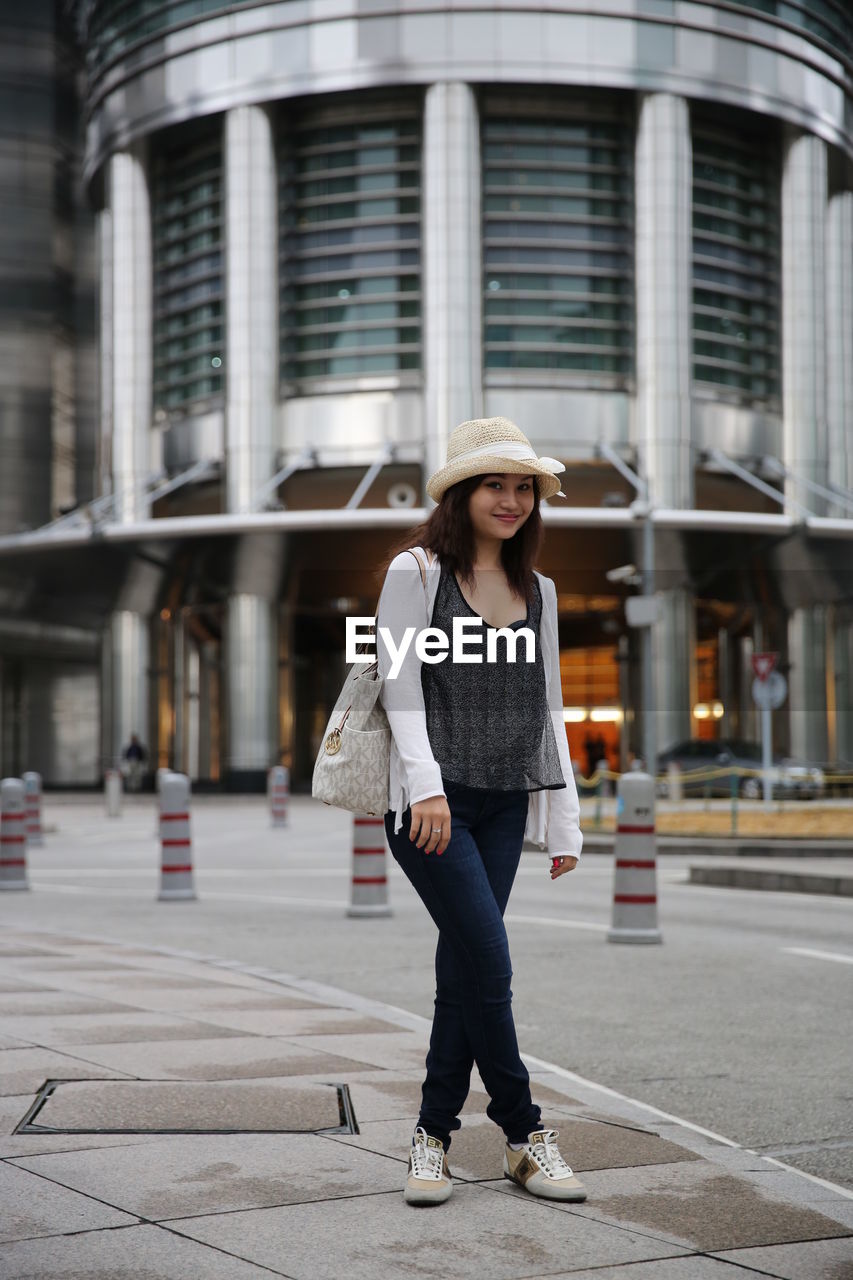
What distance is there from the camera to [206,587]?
2040 inches

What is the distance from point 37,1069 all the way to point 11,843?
10.7 m

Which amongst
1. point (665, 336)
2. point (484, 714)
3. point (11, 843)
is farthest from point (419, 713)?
point (665, 336)

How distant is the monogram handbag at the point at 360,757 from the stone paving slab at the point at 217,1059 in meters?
2.27

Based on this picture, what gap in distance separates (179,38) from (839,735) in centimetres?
3151

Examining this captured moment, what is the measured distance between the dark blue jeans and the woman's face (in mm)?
774

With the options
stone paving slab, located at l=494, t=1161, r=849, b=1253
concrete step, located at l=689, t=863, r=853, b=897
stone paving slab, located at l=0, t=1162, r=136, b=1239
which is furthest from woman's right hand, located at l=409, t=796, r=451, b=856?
concrete step, located at l=689, t=863, r=853, b=897

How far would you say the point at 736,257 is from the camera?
173ft

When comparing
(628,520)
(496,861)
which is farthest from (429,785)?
(628,520)

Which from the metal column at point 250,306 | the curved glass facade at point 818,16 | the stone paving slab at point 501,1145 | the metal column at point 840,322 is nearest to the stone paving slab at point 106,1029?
the stone paving slab at point 501,1145

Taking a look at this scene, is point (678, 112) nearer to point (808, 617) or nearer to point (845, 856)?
point (808, 617)

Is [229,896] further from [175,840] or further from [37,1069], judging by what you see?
[37,1069]

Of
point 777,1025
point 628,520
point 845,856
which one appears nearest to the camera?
point 777,1025

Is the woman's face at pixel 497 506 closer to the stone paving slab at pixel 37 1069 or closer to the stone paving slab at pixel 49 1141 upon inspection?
the stone paving slab at pixel 49 1141

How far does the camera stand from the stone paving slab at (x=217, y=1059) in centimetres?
652
